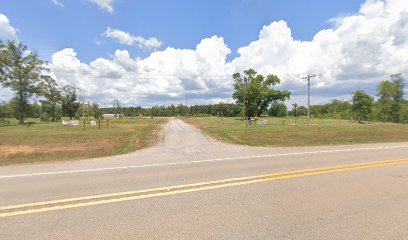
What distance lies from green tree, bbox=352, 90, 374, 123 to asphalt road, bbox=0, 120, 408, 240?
214ft

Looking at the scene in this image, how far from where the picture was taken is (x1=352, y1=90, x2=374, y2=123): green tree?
61.4m

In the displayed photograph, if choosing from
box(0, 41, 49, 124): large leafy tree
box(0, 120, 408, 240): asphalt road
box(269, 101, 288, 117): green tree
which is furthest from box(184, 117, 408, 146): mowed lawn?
box(269, 101, 288, 117): green tree

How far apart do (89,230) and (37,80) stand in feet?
174

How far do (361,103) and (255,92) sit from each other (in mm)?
28533

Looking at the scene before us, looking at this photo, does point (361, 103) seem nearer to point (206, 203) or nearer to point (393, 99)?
point (393, 99)

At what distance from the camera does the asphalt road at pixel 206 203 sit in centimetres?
366

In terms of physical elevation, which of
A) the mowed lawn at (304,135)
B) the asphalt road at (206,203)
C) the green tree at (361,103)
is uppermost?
the green tree at (361,103)

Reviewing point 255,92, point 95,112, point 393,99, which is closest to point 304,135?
point 255,92

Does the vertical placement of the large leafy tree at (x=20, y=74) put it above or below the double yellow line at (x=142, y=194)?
above

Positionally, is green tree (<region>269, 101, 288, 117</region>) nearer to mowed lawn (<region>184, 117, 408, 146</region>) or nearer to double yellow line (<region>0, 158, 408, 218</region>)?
mowed lawn (<region>184, 117, 408, 146</region>)

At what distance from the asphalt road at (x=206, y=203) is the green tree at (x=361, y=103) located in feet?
214

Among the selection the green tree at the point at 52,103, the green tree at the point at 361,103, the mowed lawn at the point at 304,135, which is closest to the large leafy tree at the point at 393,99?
the green tree at the point at 361,103

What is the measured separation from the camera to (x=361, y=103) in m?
61.9

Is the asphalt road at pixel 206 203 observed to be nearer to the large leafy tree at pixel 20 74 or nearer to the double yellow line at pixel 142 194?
the double yellow line at pixel 142 194
